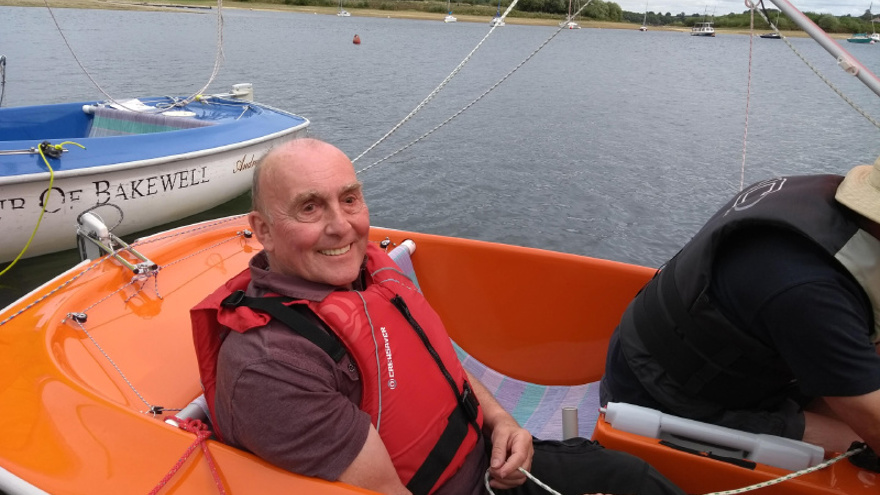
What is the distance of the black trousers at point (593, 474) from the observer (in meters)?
1.69

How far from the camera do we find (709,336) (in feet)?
5.47

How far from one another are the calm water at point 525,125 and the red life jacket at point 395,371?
4.49 meters

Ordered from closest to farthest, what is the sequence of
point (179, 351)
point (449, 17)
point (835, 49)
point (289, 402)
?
point (289, 402), point (835, 49), point (179, 351), point (449, 17)

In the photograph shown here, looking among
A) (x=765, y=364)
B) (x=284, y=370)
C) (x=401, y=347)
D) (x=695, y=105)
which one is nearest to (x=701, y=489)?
(x=765, y=364)

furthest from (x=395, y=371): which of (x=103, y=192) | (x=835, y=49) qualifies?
(x=103, y=192)

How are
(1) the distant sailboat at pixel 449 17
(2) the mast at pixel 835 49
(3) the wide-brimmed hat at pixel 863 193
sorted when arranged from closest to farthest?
1. (3) the wide-brimmed hat at pixel 863 193
2. (2) the mast at pixel 835 49
3. (1) the distant sailboat at pixel 449 17

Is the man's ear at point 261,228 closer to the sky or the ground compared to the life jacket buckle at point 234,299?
closer to the sky

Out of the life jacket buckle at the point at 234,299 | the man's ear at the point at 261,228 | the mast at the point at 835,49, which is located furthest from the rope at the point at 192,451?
the mast at the point at 835,49

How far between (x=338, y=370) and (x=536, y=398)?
5.44ft

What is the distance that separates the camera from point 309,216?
5.03ft

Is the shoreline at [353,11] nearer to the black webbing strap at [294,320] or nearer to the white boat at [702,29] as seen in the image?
the white boat at [702,29]

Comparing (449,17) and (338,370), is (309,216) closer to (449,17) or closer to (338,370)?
(338,370)

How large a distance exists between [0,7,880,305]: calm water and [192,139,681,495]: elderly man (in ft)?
15.0

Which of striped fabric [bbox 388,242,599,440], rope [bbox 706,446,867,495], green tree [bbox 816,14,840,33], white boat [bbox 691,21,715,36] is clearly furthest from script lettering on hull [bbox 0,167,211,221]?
white boat [bbox 691,21,715,36]
